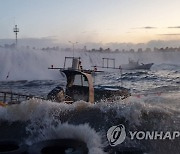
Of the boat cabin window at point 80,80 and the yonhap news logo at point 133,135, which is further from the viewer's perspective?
the boat cabin window at point 80,80

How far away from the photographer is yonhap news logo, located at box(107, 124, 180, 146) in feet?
34.3

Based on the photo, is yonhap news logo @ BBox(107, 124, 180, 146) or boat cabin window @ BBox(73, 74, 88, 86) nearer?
yonhap news logo @ BBox(107, 124, 180, 146)

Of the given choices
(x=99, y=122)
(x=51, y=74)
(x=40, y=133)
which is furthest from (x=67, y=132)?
(x=51, y=74)

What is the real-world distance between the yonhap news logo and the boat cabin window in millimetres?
7097

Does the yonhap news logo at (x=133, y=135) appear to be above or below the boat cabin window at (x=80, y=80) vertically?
below

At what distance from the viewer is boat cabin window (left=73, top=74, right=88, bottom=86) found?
60.7 feet

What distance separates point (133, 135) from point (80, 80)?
323 inches

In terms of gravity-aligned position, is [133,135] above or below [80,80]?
below

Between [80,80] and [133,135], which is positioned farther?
[80,80]

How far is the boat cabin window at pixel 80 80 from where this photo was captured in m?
18.5

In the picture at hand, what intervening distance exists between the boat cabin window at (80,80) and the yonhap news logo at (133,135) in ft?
23.3

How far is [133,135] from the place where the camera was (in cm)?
1082

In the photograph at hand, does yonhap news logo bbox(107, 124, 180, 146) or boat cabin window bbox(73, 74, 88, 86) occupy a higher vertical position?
boat cabin window bbox(73, 74, 88, 86)

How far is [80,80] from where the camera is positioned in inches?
734
